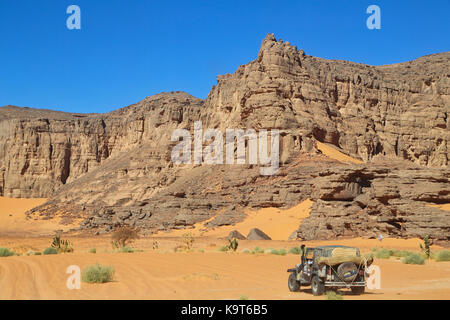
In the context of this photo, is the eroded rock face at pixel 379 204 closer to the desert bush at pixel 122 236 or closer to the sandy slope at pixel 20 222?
the desert bush at pixel 122 236

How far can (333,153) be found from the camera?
52438mm

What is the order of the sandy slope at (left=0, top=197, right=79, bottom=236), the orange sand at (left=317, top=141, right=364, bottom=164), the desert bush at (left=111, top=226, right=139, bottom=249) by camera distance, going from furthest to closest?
1. the sandy slope at (left=0, top=197, right=79, bottom=236)
2. the orange sand at (left=317, top=141, right=364, bottom=164)
3. the desert bush at (left=111, top=226, right=139, bottom=249)

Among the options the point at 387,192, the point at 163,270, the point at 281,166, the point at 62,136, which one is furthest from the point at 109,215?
the point at 62,136

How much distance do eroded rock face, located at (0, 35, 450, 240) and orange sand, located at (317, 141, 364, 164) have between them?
149 cm

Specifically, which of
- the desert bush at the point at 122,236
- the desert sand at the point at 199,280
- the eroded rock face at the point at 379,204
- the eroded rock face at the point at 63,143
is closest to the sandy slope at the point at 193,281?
the desert sand at the point at 199,280

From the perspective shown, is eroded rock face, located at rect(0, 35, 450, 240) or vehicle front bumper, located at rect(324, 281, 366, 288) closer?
vehicle front bumper, located at rect(324, 281, 366, 288)

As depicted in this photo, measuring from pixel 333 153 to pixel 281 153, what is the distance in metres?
7.33

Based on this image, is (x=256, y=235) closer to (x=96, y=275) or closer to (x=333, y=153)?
(x=333, y=153)

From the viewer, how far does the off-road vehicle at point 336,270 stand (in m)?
10.6

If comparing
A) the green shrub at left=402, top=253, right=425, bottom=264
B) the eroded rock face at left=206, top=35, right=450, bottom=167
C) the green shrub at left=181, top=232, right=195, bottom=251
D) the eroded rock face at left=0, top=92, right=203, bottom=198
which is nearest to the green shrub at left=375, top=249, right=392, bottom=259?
the green shrub at left=402, top=253, right=425, bottom=264

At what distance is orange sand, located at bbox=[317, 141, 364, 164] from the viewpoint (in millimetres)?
51375

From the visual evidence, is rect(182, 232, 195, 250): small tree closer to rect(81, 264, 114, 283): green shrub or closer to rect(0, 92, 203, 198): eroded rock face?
rect(81, 264, 114, 283): green shrub

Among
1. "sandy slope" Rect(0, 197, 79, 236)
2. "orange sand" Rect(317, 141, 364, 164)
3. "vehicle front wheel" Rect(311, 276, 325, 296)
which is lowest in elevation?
"sandy slope" Rect(0, 197, 79, 236)
